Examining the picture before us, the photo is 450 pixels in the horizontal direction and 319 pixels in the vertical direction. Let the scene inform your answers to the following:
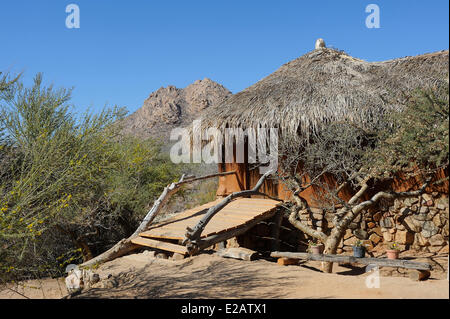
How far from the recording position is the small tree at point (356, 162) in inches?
217

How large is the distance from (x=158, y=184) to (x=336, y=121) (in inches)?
263

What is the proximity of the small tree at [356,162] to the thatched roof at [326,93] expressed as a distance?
315mm

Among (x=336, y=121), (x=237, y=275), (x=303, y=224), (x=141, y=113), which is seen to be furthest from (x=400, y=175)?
(x=141, y=113)

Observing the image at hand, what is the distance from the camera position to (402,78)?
8.01 metres

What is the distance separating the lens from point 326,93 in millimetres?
8039

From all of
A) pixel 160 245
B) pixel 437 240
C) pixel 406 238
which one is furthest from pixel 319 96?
pixel 160 245

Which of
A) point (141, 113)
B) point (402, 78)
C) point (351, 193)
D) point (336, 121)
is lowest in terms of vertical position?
point (351, 193)

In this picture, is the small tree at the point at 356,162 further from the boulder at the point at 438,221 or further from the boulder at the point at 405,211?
the boulder at the point at 438,221

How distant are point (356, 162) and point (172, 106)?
26.0 m

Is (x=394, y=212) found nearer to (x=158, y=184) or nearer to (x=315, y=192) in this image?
(x=315, y=192)

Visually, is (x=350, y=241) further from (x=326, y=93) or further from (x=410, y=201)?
(x=326, y=93)

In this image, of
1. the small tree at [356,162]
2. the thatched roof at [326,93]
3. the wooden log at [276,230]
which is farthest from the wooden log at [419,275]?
the wooden log at [276,230]

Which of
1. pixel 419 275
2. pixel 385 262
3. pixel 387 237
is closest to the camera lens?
pixel 419 275

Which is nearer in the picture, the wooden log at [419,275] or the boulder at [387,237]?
the wooden log at [419,275]
